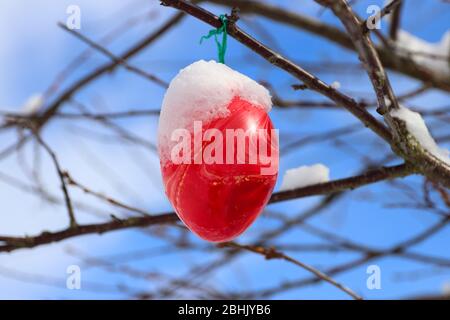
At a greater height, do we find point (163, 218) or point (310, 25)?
point (310, 25)

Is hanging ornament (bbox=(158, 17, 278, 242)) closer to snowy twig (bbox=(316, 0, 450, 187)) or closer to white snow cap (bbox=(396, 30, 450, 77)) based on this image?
snowy twig (bbox=(316, 0, 450, 187))

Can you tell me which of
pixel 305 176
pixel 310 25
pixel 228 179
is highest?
pixel 310 25

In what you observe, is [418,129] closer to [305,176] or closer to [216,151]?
[305,176]

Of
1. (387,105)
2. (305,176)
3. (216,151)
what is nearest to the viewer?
(216,151)

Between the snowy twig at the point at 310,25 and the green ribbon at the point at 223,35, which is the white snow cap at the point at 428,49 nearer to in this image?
the snowy twig at the point at 310,25

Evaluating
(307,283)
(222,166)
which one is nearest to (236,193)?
(222,166)

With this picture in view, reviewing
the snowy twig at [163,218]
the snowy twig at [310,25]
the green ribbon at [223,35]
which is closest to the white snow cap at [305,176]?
the snowy twig at [163,218]

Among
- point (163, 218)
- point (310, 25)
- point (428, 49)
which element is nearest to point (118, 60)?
point (163, 218)
